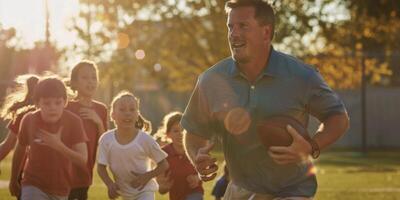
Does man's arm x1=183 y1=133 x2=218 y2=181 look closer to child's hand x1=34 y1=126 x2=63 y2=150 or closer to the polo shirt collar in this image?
the polo shirt collar

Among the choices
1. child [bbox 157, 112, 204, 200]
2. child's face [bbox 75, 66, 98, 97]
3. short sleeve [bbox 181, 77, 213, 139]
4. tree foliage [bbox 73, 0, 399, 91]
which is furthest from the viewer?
tree foliage [bbox 73, 0, 399, 91]

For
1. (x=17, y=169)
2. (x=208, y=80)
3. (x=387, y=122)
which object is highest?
(x=208, y=80)

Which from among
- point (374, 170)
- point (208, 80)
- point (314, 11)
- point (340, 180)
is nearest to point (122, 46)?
→ point (314, 11)

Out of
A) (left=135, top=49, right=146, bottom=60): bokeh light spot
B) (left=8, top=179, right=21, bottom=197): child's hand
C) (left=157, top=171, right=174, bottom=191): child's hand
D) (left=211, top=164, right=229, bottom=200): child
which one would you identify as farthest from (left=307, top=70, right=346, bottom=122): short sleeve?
(left=135, top=49, right=146, bottom=60): bokeh light spot

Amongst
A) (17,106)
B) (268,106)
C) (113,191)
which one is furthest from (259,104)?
(17,106)

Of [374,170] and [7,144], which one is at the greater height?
[7,144]

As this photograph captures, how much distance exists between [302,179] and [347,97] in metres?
31.1

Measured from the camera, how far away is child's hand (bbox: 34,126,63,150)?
8047mm

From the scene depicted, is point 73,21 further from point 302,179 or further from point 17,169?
point 302,179

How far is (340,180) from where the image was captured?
2050 centimetres

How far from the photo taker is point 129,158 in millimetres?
9461

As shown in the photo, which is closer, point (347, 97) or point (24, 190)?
point (24, 190)

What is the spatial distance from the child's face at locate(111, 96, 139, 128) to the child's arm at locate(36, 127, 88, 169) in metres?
1.35

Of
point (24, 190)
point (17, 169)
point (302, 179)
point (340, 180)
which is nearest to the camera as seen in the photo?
point (302, 179)
